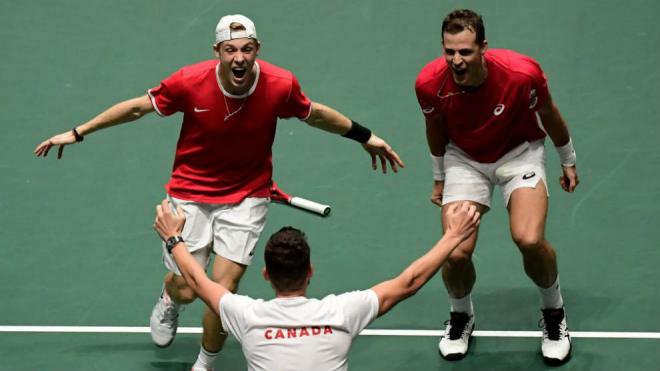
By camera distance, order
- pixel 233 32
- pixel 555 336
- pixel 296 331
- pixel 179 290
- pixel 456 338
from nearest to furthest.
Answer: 1. pixel 296 331
2. pixel 233 32
3. pixel 179 290
4. pixel 555 336
5. pixel 456 338

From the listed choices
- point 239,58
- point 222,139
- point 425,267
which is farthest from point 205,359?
point 425,267

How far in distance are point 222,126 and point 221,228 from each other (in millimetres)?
734

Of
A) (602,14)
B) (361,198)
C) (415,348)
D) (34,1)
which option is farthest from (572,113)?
(34,1)

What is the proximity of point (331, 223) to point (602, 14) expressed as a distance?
3830 mm

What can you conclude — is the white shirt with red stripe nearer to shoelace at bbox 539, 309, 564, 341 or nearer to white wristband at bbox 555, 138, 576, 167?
shoelace at bbox 539, 309, 564, 341

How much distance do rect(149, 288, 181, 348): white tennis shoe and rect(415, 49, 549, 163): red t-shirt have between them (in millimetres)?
2299

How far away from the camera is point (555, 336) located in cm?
875

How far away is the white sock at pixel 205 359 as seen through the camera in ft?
27.8

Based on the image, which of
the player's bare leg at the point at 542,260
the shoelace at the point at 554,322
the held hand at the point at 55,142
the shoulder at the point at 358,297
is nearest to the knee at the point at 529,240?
the player's bare leg at the point at 542,260

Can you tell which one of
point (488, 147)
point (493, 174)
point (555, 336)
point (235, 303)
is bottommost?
point (555, 336)

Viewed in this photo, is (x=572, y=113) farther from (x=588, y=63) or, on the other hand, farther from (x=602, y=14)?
(x=602, y=14)

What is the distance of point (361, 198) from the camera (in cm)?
1046

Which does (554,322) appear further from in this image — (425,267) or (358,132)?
(425,267)

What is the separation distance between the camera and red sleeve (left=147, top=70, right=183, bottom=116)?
8.38 metres
